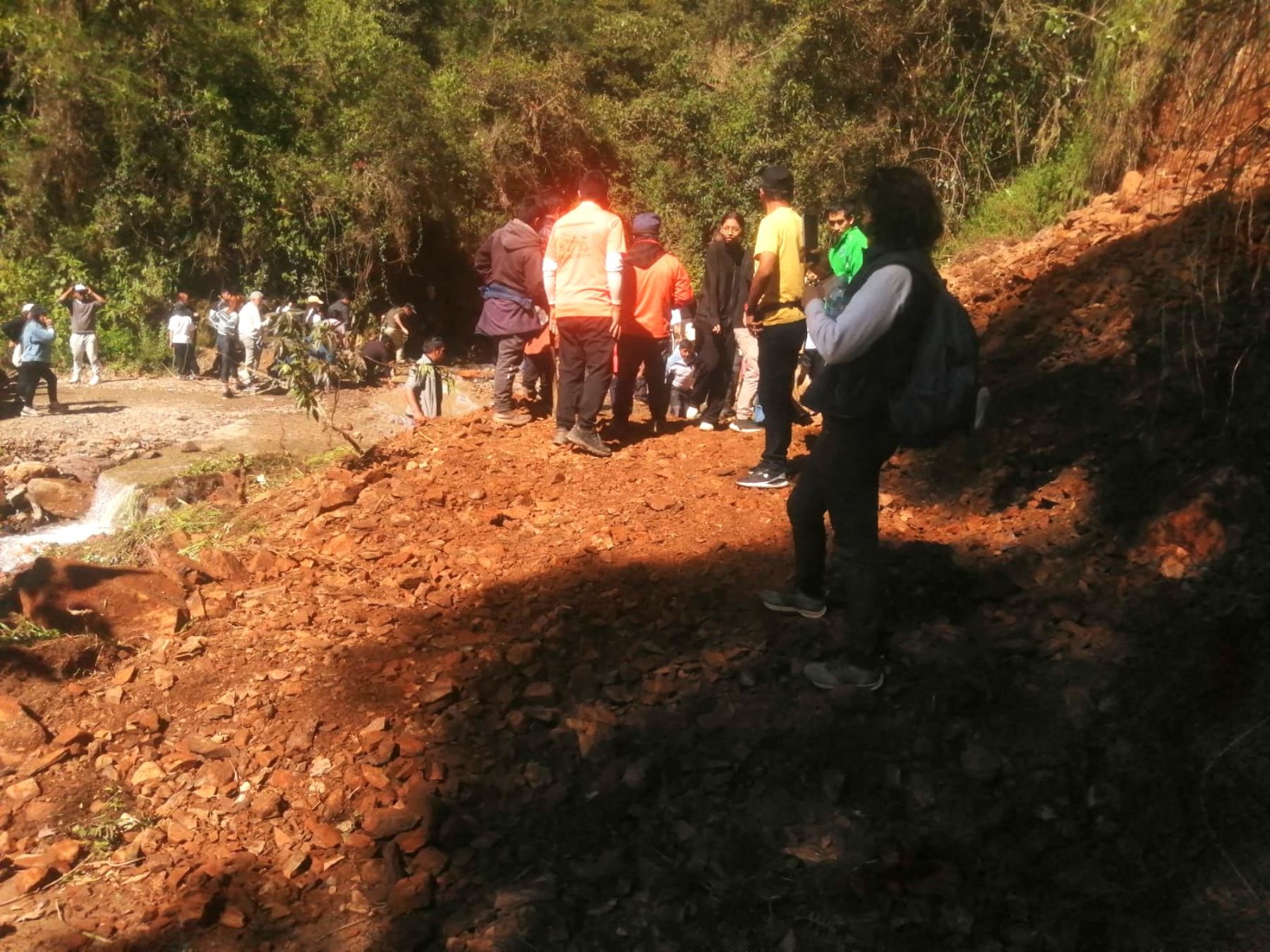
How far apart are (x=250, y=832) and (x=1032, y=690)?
259cm

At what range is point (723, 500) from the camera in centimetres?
586

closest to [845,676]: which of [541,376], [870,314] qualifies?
[870,314]

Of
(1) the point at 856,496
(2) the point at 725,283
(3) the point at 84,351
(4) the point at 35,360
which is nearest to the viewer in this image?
(1) the point at 856,496

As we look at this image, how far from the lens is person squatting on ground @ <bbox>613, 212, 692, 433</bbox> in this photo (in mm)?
6914

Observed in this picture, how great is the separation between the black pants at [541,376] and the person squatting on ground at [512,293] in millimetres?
204

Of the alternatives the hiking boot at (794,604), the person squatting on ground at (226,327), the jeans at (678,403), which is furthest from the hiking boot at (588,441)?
the person squatting on ground at (226,327)

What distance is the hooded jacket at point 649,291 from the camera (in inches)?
272

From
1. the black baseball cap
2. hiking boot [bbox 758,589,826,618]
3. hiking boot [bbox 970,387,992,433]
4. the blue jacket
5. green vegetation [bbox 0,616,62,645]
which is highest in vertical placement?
the black baseball cap

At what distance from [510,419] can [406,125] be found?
13324 millimetres

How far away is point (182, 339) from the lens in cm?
1795

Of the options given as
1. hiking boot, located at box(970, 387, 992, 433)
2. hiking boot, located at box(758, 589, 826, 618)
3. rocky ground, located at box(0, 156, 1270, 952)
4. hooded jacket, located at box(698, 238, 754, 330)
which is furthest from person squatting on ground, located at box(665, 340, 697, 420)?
hiking boot, located at box(970, 387, 992, 433)

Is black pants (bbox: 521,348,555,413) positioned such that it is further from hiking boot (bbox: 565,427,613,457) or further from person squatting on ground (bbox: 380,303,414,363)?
person squatting on ground (bbox: 380,303,414,363)

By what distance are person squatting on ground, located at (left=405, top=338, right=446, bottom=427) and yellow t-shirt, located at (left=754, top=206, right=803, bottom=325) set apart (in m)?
3.48

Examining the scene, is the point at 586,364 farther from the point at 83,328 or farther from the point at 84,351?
the point at 84,351
